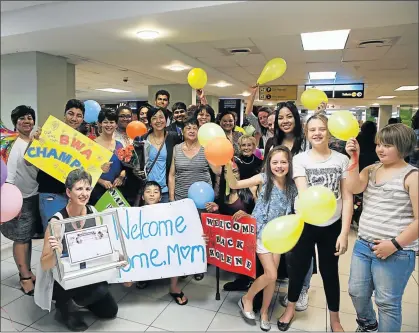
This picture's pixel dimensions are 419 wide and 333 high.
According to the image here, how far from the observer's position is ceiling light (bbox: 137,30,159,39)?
2.67 metres

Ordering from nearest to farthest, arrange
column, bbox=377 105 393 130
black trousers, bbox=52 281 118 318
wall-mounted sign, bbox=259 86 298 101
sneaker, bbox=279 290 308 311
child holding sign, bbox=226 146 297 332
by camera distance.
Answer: child holding sign, bbox=226 146 297 332 → black trousers, bbox=52 281 118 318 → sneaker, bbox=279 290 308 311 → wall-mounted sign, bbox=259 86 298 101 → column, bbox=377 105 393 130

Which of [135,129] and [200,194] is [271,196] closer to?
[200,194]

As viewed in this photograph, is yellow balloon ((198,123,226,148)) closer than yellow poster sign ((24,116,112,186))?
Yes

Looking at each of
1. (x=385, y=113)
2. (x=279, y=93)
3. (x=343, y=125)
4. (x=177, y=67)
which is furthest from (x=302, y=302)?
(x=385, y=113)

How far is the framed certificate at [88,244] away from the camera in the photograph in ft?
6.16

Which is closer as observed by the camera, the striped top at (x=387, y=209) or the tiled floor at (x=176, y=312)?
the striped top at (x=387, y=209)

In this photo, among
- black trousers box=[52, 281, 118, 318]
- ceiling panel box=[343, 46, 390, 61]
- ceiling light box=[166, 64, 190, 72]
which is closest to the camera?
black trousers box=[52, 281, 118, 318]

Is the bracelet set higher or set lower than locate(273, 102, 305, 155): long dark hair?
lower

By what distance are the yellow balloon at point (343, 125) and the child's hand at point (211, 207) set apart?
0.99m

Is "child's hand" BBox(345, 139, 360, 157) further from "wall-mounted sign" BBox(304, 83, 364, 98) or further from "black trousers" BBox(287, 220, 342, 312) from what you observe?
"wall-mounted sign" BBox(304, 83, 364, 98)

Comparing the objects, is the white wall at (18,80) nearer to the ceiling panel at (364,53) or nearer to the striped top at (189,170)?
the striped top at (189,170)

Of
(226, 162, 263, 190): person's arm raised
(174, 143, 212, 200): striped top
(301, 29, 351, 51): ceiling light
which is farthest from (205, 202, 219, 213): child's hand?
(301, 29, 351, 51): ceiling light

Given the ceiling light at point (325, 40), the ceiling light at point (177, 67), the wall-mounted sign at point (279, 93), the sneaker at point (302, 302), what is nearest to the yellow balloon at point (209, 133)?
the sneaker at point (302, 302)

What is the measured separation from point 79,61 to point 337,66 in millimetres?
3902
